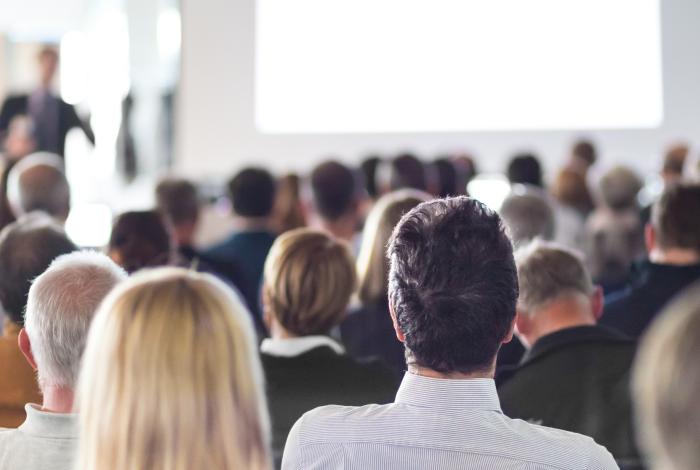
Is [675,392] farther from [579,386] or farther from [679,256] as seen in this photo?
[679,256]

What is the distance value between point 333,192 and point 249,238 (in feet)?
1.71

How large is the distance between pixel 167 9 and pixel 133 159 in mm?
1532

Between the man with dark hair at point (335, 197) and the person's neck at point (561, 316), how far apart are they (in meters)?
2.48

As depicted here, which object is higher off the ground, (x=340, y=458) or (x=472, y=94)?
(x=472, y=94)

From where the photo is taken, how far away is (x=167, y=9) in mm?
10391

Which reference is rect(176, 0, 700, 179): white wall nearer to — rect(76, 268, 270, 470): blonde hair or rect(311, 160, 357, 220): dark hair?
rect(311, 160, 357, 220): dark hair

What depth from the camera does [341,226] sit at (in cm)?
520

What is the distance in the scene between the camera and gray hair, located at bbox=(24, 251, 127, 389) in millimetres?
1829

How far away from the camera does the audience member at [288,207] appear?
18.0 feet

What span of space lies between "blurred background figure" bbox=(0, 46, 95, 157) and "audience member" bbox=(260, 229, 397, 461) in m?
4.86

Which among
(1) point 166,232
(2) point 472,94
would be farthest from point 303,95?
(1) point 166,232

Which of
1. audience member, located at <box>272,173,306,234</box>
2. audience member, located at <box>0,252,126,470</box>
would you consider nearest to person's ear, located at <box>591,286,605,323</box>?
audience member, located at <box>0,252,126,470</box>

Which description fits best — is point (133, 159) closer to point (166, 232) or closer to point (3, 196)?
point (3, 196)

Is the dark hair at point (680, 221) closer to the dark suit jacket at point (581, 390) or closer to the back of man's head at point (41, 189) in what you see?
the dark suit jacket at point (581, 390)
